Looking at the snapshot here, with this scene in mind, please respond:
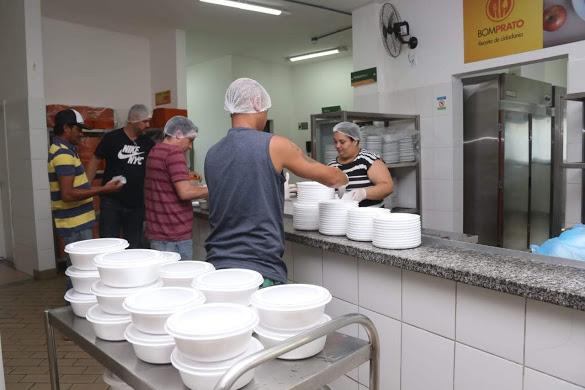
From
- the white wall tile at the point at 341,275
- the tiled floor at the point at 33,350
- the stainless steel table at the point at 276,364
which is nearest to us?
the stainless steel table at the point at 276,364

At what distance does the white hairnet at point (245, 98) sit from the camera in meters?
1.85

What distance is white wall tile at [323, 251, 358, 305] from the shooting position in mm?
1958

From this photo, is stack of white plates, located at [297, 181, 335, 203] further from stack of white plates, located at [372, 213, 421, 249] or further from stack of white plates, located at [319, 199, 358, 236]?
stack of white plates, located at [372, 213, 421, 249]

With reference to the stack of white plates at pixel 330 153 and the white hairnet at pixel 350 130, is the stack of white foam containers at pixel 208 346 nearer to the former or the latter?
the white hairnet at pixel 350 130

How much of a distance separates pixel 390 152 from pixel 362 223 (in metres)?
2.68

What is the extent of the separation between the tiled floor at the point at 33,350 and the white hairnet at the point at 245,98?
2.03 metres

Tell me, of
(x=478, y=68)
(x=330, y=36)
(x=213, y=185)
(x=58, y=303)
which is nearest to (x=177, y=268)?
(x=213, y=185)

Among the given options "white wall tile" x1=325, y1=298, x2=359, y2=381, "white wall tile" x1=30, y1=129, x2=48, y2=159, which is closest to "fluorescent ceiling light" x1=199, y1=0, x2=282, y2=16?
"white wall tile" x1=30, y1=129, x2=48, y2=159

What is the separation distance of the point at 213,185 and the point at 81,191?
194 centimetres

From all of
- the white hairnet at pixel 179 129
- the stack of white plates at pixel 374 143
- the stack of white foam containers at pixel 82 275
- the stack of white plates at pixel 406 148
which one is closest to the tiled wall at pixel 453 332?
the stack of white foam containers at pixel 82 275

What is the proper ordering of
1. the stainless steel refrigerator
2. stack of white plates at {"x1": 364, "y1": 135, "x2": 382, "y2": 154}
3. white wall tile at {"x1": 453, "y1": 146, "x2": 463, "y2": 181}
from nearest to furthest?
stack of white plates at {"x1": 364, "y1": 135, "x2": 382, "y2": 154}
the stainless steel refrigerator
white wall tile at {"x1": 453, "y1": 146, "x2": 463, "y2": 181}

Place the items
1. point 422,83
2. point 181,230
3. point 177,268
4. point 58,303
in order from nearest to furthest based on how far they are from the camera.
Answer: point 177,268
point 181,230
point 58,303
point 422,83

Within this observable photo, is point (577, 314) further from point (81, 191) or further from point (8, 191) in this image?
point (8, 191)

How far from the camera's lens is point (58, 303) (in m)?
4.21
